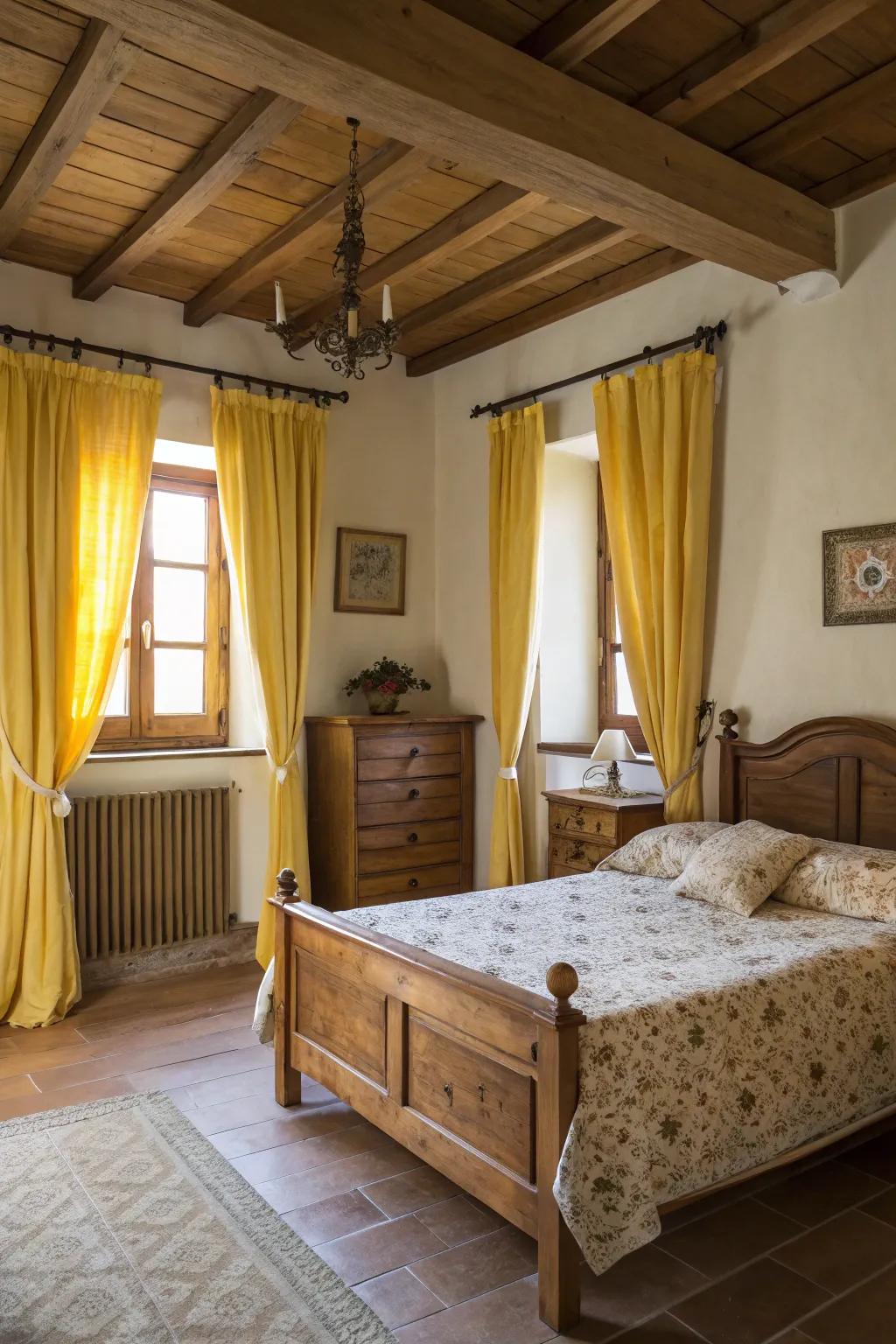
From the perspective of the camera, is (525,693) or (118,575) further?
(525,693)

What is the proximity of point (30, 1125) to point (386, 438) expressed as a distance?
3.43 m

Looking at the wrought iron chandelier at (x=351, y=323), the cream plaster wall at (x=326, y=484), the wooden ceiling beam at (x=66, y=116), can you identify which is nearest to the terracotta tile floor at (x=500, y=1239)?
the cream plaster wall at (x=326, y=484)

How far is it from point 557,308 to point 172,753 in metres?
2.63

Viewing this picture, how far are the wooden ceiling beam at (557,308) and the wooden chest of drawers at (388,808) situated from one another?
5.97 feet

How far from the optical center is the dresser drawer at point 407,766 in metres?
4.43

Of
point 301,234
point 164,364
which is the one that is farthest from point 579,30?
point 164,364

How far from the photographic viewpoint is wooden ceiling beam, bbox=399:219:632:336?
363cm

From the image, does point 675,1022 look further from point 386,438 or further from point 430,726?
point 386,438

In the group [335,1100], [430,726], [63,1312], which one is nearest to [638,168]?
[430,726]

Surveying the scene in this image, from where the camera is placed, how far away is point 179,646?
4.59 m

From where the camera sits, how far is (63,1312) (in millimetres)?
1996

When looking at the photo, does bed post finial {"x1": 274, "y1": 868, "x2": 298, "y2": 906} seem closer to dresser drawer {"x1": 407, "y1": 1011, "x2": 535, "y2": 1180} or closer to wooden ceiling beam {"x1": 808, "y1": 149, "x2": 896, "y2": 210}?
dresser drawer {"x1": 407, "y1": 1011, "x2": 535, "y2": 1180}

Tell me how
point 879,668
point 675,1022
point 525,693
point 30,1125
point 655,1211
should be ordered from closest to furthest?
1. point 655,1211
2. point 675,1022
3. point 30,1125
4. point 879,668
5. point 525,693

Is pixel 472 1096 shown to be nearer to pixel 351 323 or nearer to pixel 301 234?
pixel 351 323
